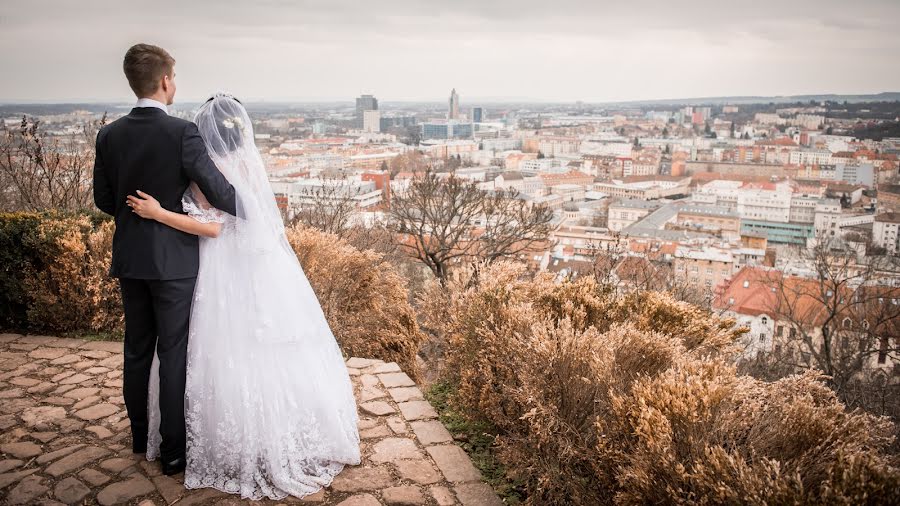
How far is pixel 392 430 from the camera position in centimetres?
310

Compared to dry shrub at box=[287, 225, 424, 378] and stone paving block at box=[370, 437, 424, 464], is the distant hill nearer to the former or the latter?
dry shrub at box=[287, 225, 424, 378]

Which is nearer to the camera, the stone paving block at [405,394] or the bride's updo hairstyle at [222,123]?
the bride's updo hairstyle at [222,123]

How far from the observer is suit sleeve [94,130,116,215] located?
2.40 meters

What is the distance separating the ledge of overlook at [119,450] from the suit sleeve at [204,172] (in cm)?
118

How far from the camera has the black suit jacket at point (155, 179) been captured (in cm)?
226

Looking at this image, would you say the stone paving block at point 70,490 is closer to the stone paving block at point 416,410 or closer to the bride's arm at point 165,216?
the bride's arm at point 165,216

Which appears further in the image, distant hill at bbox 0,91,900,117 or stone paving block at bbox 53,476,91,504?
distant hill at bbox 0,91,900,117

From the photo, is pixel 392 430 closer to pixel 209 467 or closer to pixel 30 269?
pixel 209 467

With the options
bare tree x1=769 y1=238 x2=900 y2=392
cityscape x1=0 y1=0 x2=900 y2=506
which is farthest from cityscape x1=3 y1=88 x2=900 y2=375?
cityscape x1=0 y1=0 x2=900 y2=506

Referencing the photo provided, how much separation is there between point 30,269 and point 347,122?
305 feet

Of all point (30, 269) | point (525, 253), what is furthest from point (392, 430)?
point (525, 253)

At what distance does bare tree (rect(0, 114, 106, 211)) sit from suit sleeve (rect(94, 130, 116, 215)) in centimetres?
605

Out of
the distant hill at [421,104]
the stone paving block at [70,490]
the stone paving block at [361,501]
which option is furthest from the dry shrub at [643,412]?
the distant hill at [421,104]

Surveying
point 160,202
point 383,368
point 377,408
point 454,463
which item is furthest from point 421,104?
point 160,202
